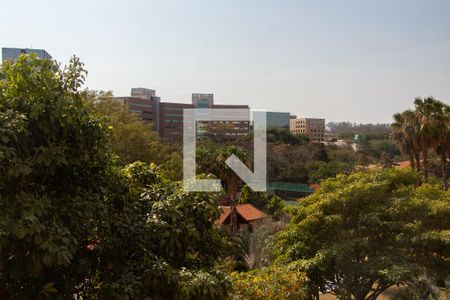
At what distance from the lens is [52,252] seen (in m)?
3.43

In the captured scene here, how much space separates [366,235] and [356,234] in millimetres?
246

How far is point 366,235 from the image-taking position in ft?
36.4

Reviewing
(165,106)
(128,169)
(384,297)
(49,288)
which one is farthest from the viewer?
(165,106)

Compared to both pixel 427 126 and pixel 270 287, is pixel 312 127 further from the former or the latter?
→ pixel 270 287

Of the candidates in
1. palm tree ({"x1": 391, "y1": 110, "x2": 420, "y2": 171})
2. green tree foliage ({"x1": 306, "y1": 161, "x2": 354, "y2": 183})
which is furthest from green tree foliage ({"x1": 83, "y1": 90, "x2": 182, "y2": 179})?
green tree foliage ({"x1": 306, "y1": 161, "x2": 354, "y2": 183})

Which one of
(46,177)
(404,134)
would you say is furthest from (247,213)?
(46,177)

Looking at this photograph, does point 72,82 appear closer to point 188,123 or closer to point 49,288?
point 49,288

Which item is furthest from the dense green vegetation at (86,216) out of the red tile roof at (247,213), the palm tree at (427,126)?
the red tile roof at (247,213)

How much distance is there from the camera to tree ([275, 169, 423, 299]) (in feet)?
34.1

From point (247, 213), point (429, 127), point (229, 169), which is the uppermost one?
point (429, 127)

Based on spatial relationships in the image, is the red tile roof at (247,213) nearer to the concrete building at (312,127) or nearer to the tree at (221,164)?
the tree at (221,164)

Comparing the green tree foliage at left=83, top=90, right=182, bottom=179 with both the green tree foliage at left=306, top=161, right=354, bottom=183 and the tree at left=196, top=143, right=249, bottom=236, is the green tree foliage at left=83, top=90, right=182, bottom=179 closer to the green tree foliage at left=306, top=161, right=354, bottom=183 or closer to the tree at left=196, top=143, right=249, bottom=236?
the tree at left=196, top=143, right=249, bottom=236

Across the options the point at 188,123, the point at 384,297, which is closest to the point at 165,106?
the point at 188,123

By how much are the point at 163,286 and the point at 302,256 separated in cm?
761
